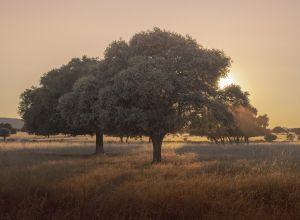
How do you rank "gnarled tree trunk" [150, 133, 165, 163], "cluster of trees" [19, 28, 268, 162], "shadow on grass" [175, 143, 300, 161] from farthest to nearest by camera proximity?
"shadow on grass" [175, 143, 300, 161] < "gnarled tree trunk" [150, 133, 165, 163] < "cluster of trees" [19, 28, 268, 162]

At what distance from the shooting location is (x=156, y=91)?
29219 millimetres

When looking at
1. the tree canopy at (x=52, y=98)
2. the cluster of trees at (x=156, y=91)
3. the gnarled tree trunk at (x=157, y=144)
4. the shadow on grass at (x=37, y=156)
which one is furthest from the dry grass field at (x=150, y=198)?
the tree canopy at (x=52, y=98)

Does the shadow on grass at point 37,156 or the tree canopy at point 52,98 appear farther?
the tree canopy at point 52,98

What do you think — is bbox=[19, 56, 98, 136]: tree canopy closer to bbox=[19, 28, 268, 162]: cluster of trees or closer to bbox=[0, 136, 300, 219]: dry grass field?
bbox=[19, 28, 268, 162]: cluster of trees

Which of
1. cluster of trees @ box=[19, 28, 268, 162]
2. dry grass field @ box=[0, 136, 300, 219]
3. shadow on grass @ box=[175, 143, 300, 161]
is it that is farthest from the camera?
shadow on grass @ box=[175, 143, 300, 161]

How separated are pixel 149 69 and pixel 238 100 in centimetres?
877

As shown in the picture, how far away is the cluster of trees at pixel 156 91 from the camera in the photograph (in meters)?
29.8

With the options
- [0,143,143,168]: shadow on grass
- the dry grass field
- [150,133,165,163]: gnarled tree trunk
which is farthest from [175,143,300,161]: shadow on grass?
the dry grass field

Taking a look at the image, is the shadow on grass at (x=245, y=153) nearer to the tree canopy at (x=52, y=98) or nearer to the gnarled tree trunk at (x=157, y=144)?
the gnarled tree trunk at (x=157, y=144)

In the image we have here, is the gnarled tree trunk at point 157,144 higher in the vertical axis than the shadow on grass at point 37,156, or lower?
higher

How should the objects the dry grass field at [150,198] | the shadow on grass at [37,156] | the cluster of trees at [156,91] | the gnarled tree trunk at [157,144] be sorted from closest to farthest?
the dry grass field at [150,198]
the shadow on grass at [37,156]
the cluster of trees at [156,91]
the gnarled tree trunk at [157,144]

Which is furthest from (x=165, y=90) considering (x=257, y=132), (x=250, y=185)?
(x=257, y=132)

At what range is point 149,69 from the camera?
29422 mm

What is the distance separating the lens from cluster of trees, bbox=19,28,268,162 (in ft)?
97.8
